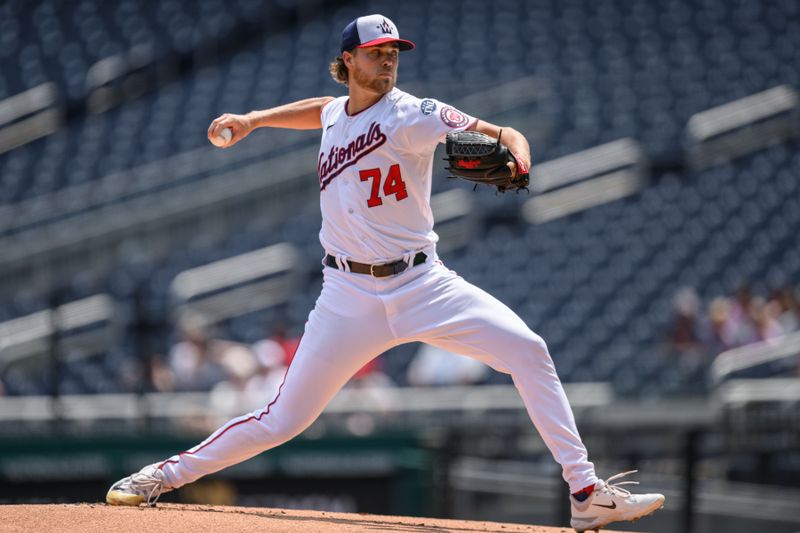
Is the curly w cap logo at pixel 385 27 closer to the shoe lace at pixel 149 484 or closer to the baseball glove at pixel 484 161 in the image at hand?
the baseball glove at pixel 484 161

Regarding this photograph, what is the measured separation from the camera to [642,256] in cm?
1195

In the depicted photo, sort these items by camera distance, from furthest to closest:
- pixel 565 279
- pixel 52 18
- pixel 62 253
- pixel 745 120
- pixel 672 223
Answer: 1. pixel 52 18
2. pixel 745 120
3. pixel 672 223
4. pixel 565 279
5. pixel 62 253

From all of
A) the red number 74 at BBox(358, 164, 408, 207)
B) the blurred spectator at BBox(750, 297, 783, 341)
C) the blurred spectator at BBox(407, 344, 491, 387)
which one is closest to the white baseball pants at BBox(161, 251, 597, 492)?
the red number 74 at BBox(358, 164, 408, 207)

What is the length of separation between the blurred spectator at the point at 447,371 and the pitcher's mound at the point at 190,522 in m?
3.96

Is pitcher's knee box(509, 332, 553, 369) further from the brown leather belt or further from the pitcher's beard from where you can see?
the pitcher's beard

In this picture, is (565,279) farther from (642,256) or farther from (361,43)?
(361,43)

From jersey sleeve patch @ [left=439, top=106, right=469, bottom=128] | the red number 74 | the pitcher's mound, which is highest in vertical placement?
jersey sleeve patch @ [left=439, top=106, right=469, bottom=128]

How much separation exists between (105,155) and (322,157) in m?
9.43

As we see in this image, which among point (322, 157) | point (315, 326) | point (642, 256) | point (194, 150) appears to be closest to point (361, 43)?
point (322, 157)

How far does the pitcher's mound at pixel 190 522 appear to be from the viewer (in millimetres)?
3785

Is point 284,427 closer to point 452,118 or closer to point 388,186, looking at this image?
point 388,186

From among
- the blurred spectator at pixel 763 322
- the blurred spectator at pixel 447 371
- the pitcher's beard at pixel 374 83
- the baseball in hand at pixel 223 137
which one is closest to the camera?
the pitcher's beard at pixel 374 83

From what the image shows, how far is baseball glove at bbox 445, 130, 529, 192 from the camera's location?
3.70 meters

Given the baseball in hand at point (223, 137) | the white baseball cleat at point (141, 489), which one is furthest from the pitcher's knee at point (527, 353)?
the white baseball cleat at point (141, 489)
